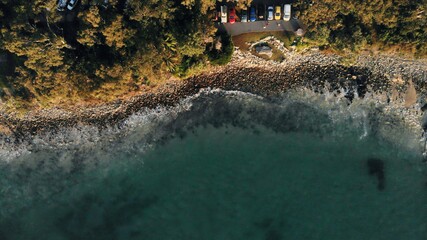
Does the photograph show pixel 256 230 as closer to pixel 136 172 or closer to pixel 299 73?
pixel 136 172

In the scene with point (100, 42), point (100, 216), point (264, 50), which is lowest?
point (100, 216)

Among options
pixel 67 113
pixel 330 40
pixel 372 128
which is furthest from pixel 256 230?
pixel 67 113

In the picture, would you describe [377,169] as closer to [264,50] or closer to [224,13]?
[264,50]

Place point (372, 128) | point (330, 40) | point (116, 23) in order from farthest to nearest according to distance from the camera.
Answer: point (372, 128), point (330, 40), point (116, 23)

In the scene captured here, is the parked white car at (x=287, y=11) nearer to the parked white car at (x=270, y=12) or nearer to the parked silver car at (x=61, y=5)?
the parked white car at (x=270, y=12)

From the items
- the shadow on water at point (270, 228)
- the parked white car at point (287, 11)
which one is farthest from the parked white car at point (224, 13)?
the shadow on water at point (270, 228)

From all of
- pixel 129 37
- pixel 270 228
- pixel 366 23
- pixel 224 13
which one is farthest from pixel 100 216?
pixel 366 23
